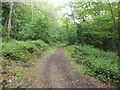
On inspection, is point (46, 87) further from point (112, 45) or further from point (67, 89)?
point (112, 45)

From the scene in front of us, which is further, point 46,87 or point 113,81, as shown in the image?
point 113,81

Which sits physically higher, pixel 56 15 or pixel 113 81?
pixel 56 15

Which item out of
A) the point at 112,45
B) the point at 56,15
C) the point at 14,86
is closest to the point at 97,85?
the point at 14,86

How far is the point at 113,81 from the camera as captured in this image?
15.7ft

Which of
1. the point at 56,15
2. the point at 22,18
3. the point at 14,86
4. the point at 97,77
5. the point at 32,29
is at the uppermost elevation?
the point at 56,15

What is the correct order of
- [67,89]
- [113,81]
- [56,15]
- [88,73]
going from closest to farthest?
[67,89]
[113,81]
[88,73]
[56,15]

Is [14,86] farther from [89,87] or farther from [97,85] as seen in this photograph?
[97,85]

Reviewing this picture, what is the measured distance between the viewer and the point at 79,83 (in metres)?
4.45

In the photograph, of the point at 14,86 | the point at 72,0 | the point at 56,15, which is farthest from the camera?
the point at 56,15

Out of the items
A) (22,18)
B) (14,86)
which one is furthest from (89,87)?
(22,18)

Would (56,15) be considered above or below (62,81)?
above

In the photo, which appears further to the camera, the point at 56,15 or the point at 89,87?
the point at 56,15

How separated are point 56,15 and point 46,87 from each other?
21.8 metres

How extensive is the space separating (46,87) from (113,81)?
4023mm
